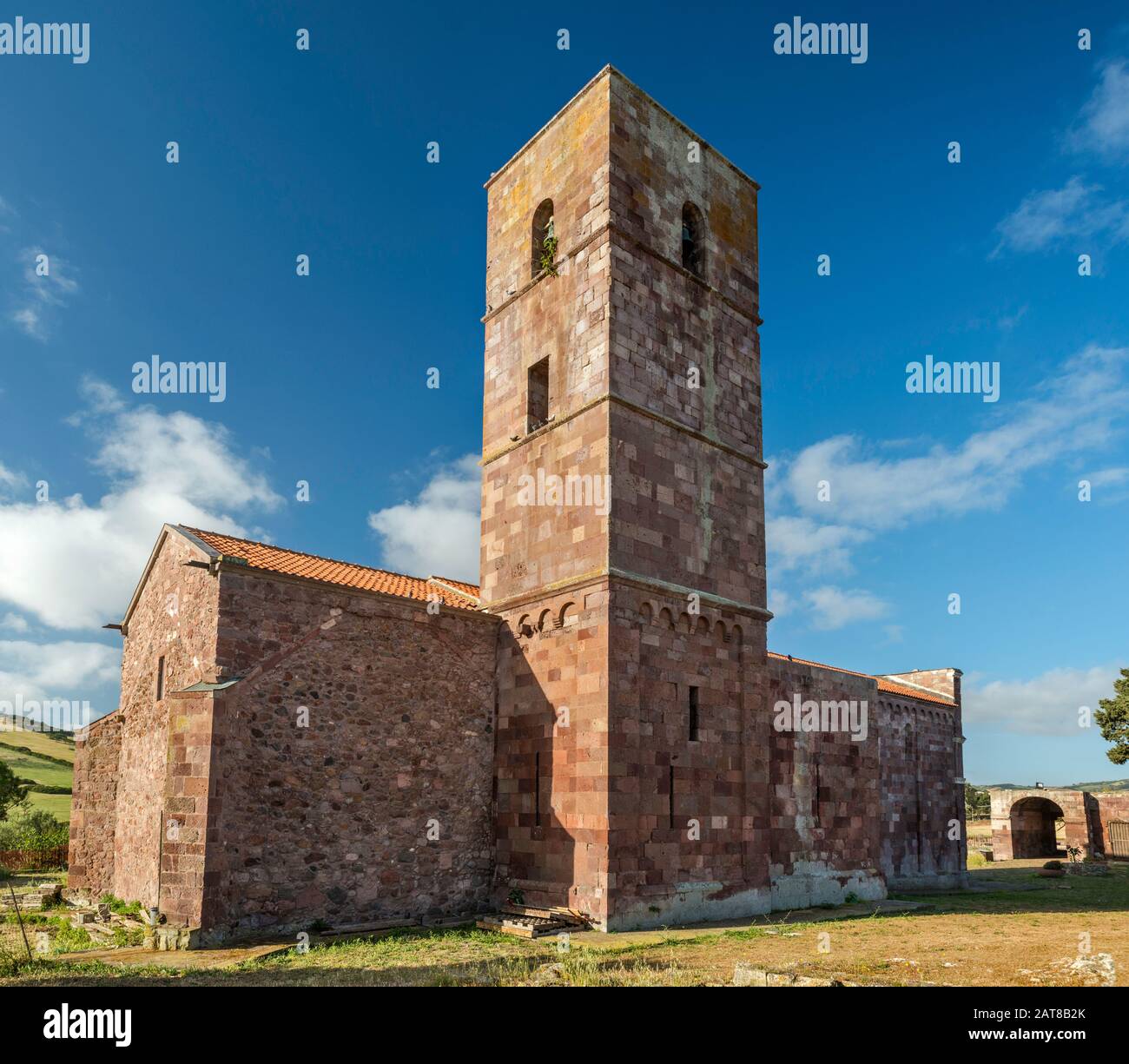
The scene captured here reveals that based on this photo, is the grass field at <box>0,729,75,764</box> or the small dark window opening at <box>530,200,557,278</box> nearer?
the small dark window opening at <box>530,200,557,278</box>

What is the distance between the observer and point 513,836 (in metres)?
16.3

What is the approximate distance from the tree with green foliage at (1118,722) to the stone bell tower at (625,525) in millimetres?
33726

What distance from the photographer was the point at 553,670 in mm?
16406

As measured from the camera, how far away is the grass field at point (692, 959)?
10.0m

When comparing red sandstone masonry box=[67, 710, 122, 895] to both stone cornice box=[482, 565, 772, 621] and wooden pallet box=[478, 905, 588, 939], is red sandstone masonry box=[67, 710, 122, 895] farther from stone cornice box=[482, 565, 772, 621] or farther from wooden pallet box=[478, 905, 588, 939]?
wooden pallet box=[478, 905, 588, 939]

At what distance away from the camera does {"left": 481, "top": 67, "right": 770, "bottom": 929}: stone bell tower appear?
15492 mm

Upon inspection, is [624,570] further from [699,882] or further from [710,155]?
[710,155]

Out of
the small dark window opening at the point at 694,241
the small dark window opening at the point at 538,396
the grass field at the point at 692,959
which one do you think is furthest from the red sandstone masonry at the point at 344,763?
the small dark window opening at the point at 694,241

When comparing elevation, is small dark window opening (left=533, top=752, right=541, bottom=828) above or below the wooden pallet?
above

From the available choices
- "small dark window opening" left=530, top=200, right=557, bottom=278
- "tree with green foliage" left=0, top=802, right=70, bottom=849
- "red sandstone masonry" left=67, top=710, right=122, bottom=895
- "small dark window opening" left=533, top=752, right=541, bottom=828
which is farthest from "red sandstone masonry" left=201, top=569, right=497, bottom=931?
"tree with green foliage" left=0, top=802, right=70, bottom=849

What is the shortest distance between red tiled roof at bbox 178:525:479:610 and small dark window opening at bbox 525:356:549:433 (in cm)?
407

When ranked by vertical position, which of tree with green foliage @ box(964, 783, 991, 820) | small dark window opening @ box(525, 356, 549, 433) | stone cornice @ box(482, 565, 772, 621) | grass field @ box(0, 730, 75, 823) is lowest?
tree with green foliage @ box(964, 783, 991, 820)
